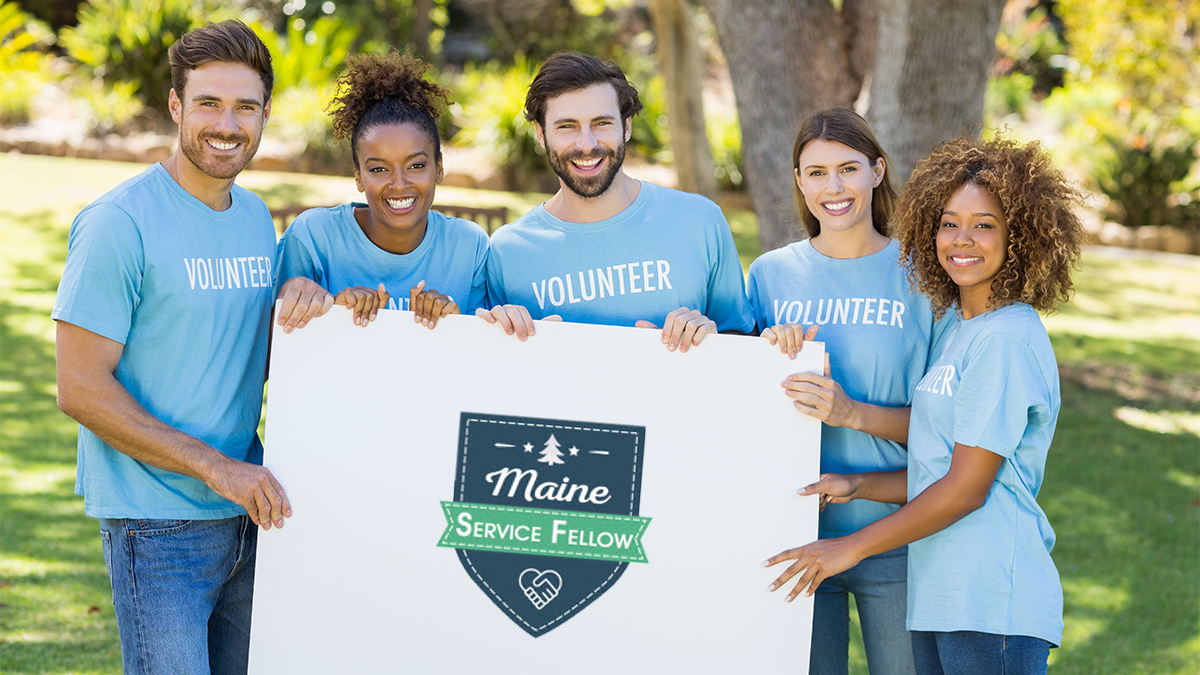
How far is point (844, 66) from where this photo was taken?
19.0ft

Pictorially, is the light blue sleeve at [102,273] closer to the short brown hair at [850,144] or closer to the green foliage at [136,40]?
the short brown hair at [850,144]

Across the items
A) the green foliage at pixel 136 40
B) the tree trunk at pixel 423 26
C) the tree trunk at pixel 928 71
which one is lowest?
the tree trunk at pixel 928 71

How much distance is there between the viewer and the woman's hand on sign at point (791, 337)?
248cm

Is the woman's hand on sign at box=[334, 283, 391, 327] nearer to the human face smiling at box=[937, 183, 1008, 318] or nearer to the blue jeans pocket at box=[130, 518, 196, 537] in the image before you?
the blue jeans pocket at box=[130, 518, 196, 537]

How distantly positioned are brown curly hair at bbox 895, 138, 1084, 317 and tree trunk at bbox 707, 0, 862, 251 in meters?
2.98

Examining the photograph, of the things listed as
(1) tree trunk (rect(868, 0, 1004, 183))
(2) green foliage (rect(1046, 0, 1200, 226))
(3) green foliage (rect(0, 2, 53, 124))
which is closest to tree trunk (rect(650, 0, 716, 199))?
(2) green foliage (rect(1046, 0, 1200, 226))

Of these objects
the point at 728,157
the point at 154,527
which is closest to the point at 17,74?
the point at 728,157

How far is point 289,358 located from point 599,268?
0.82 meters

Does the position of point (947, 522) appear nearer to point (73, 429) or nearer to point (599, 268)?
point (599, 268)

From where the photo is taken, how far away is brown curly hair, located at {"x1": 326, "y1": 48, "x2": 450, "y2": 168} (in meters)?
2.72

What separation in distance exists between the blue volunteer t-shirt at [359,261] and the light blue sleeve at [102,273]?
0.46m

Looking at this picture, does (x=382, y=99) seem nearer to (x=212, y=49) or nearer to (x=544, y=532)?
(x=212, y=49)

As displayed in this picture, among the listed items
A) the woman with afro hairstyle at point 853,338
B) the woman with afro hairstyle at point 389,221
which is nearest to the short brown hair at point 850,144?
the woman with afro hairstyle at point 853,338

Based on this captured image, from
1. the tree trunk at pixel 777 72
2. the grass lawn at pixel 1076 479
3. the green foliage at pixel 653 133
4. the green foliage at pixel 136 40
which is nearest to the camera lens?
the grass lawn at pixel 1076 479
